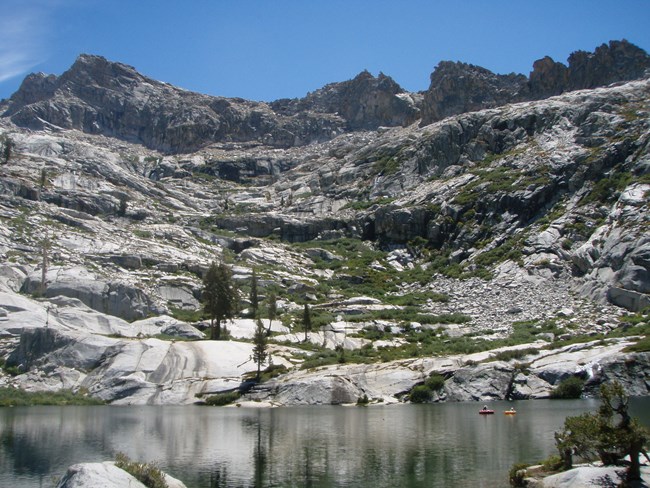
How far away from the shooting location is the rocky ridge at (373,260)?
229 ft

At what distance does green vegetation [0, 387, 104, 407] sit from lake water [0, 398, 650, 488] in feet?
25.4

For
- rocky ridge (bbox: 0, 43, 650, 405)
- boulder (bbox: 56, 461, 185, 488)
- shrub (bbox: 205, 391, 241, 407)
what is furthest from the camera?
rocky ridge (bbox: 0, 43, 650, 405)

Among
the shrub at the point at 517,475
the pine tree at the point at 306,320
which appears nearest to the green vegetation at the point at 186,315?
the pine tree at the point at 306,320

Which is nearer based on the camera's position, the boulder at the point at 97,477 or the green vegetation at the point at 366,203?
the boulder at the point at 97,477

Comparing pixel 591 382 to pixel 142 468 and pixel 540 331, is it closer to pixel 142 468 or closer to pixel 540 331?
pixel 540 331

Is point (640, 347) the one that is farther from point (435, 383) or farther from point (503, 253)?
point (503, 253)

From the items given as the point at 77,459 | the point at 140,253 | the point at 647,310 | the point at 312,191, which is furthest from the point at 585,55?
the point at 77,459

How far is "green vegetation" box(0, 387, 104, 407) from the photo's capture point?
217 ft

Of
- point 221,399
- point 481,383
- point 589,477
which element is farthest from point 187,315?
point 589,477

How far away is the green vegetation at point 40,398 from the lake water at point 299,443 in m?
7.73

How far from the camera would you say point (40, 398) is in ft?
220

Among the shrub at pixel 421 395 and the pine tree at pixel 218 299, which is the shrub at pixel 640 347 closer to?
the shrub at pixel 421 395

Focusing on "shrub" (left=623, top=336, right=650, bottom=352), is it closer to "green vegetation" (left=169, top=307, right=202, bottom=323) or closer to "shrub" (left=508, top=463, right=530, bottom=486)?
"shrub" (left=508, top=463, right=530, bottom=486)

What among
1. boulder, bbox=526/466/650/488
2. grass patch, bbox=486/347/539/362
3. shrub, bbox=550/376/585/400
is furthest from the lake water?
grass patch, bbox=486/347/539/362
